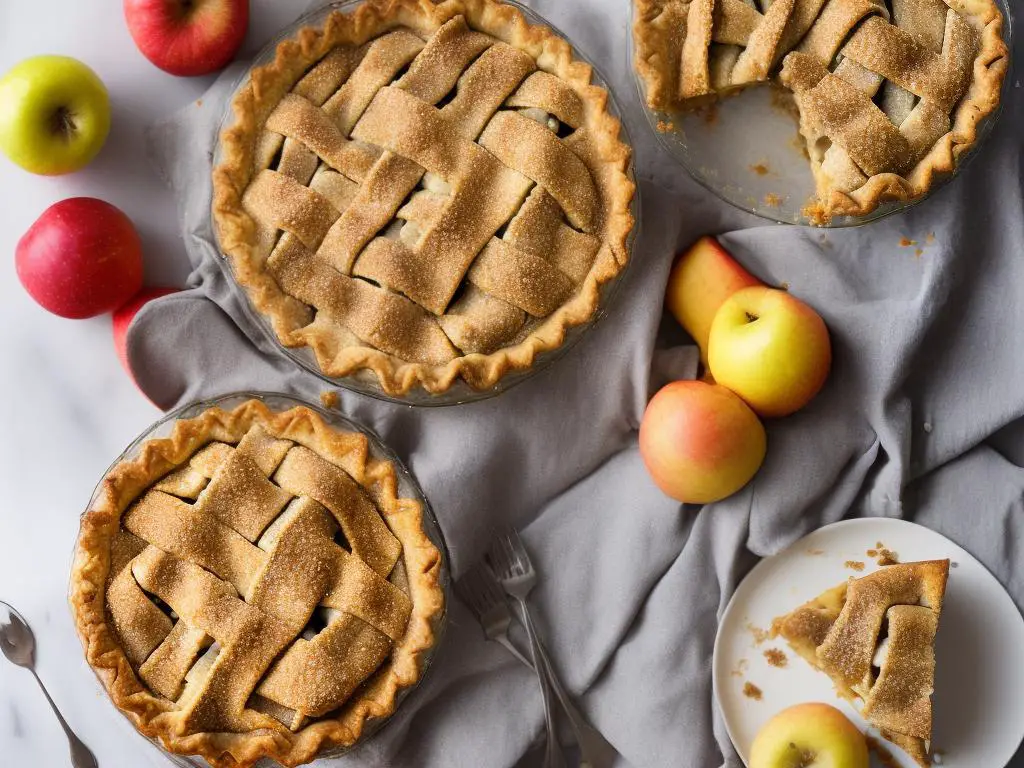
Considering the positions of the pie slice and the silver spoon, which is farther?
the silver spoon

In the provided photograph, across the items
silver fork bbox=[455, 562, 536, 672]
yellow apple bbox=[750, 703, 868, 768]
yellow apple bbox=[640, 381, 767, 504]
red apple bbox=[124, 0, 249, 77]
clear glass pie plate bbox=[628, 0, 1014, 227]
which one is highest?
red apple bbox=[124, 0, 249, 77]

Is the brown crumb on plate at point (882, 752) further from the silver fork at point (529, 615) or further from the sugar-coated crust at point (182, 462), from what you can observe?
the sugar-coated crust at point (182, 462)

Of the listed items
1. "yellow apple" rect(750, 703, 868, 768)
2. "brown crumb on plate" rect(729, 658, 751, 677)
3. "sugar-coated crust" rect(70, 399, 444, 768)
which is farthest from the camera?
"brown crumb on plate" rect(729, 658, 751, 677)

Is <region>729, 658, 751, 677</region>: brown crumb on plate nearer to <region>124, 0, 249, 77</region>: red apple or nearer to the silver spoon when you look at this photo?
the silver spoon

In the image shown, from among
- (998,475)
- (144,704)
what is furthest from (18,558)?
(998,475)

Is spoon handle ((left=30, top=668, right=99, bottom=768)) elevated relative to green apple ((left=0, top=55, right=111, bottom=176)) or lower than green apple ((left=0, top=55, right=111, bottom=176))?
lower

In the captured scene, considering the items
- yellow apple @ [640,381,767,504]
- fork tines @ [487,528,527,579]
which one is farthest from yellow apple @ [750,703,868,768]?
fork tines @ [487,528,527,579]

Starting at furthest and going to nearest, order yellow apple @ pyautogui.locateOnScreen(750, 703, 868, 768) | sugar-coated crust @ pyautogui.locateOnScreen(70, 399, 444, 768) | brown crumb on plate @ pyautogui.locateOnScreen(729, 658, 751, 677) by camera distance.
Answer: brown crumb on plate @ pyautogui.locateOnScreen(729, 658, 751, 677) < yellow apple @ pyautogui.locateOnScreen(750, 703, 868, 768) < sugar-coated crust @ pyautogui.locateOnScreen(70, 399, 444, 768)
